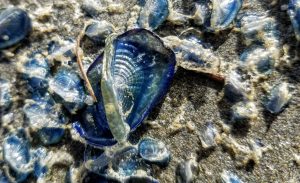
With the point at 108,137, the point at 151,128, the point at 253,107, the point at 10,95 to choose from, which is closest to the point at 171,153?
the point at 151,128

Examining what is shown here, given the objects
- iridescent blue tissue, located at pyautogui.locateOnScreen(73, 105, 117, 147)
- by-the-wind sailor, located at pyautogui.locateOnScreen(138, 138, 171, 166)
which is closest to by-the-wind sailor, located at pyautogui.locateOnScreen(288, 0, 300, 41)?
by-the-wind sailor, located at pyautogui.locateOnScreen(138, 138, 171, 166)

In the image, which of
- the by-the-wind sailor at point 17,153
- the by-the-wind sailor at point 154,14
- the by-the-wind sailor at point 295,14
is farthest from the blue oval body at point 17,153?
the by-the-wind sailor at point 295,14

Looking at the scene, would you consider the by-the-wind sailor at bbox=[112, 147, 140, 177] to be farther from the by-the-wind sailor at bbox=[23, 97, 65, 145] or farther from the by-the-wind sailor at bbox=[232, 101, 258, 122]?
the by-the-wind sailor at bbox=[232, 101, 258, 122]

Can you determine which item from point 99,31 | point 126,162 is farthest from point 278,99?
point 99,31

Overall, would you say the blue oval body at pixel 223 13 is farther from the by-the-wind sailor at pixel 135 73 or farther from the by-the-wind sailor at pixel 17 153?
the by-the-wind sailor at pixel 17 153

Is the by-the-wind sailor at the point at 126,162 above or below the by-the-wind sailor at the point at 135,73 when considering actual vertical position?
below

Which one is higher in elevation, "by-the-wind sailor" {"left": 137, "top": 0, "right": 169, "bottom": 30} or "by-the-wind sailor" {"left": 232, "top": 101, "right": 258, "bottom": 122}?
"by-the-wind sailor" {"left": 137, "top": 0, "right": 169, "bottom": 30}
